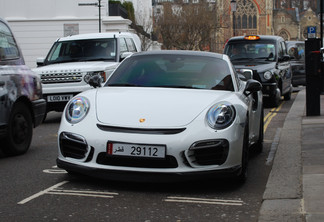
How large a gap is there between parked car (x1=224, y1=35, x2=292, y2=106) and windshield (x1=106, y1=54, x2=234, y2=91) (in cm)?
1007

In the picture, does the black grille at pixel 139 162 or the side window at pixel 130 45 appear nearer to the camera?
the black grille at pixel 139 162

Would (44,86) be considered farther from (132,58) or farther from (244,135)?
(244,135)

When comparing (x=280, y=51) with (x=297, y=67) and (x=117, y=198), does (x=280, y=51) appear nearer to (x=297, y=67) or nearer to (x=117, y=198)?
(x=297, y=67)

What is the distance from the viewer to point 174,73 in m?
7.03

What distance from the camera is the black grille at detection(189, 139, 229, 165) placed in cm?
573

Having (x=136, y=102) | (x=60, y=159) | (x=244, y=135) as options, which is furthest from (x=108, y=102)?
(x=244, y=135)

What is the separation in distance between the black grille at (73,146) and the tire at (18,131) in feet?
6.77

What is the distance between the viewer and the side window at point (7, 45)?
8242 millimetres

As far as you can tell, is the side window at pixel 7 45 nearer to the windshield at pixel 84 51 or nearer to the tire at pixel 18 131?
the tire at pixel 18 131

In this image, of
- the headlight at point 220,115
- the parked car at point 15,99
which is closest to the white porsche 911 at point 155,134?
the headlight at point 220,115

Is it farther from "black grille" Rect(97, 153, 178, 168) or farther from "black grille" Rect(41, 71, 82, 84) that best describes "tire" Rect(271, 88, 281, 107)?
"black grille" Rect(97, 153, 178, 168)

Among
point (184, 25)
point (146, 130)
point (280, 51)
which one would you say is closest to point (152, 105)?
point (146, 130)

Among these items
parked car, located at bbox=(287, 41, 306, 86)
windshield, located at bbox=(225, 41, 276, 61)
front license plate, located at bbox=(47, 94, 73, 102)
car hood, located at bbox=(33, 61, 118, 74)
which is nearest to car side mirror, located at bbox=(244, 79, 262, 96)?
car hood, located at bbox=(33, 61, 118, 74)

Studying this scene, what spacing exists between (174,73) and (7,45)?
262cm
